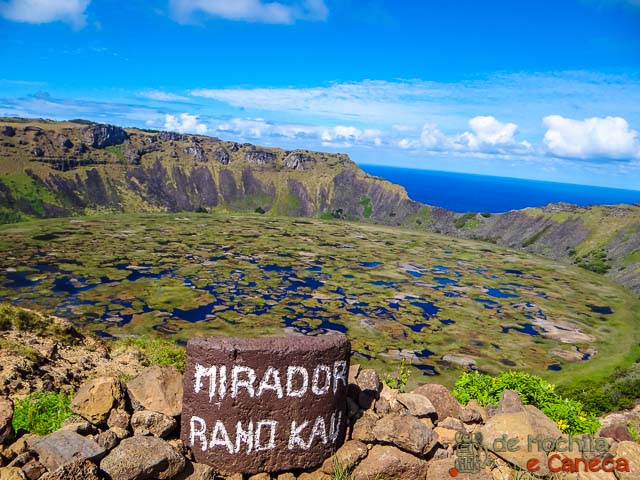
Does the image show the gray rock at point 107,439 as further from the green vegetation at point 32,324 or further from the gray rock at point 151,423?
the green vegetation at point 32,324

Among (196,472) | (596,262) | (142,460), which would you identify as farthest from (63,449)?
(596,262)

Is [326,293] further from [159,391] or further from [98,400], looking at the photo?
[98,400]

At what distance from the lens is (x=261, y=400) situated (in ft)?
29.4

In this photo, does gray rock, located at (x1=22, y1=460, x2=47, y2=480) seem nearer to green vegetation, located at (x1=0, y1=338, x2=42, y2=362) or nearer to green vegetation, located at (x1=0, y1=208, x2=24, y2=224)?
green vegetation, located at (x1=0, y1=338, x2=42, y2=362)

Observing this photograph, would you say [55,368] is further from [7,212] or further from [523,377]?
[7,212]

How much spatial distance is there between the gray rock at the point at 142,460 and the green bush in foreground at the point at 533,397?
362 inches

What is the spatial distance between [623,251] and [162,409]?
152825 millimetres

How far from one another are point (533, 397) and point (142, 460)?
36.3 ft

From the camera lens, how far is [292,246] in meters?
112

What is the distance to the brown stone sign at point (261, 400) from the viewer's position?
8.78 metres

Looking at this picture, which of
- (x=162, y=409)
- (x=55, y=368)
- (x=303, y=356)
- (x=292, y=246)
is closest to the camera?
(x=303, y=356)

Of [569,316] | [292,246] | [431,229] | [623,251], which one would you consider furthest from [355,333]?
[431,229]

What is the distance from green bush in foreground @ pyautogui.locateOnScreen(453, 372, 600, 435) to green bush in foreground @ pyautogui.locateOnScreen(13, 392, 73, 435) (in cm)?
1108

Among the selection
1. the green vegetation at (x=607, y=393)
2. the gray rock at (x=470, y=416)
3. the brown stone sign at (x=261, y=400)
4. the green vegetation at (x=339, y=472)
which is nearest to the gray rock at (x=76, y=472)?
the brown stone sign at (x=261, y=400)
